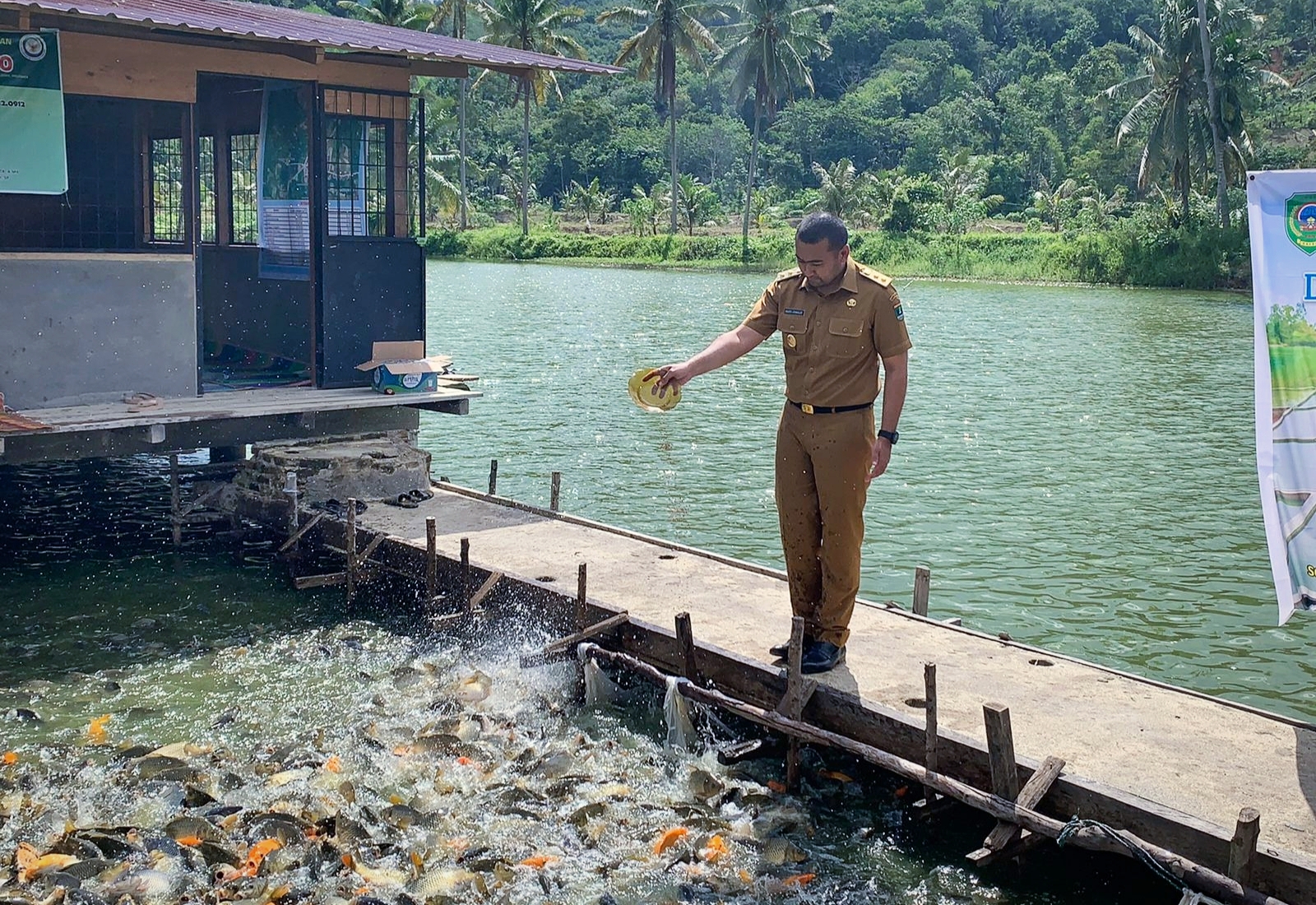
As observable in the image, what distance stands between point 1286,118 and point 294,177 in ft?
194

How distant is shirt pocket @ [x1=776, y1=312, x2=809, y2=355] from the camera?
7.55 meters

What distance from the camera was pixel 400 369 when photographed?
42.9 ft

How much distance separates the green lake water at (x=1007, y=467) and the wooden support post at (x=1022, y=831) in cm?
464

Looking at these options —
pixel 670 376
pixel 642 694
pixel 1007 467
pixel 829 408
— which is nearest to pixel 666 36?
pixel 1007 467

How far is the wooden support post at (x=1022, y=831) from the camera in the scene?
646 centimetres

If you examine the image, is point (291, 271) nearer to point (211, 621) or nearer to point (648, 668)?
point (211, 621)

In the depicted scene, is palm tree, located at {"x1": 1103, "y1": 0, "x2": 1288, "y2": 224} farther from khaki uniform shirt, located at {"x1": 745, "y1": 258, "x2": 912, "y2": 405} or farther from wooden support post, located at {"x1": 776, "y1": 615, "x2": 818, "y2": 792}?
wooden support post, located at {"x1": 776, "y1": 615, "x2": 818, "y2": 792}

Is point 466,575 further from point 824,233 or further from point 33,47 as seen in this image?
point 33,47

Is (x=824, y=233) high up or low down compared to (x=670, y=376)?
up

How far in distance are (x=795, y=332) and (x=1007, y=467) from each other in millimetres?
12129

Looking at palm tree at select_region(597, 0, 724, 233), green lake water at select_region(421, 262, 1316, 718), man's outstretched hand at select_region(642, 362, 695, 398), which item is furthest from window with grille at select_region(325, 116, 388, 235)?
palm tree at select_region(597, 0, 724, 233)

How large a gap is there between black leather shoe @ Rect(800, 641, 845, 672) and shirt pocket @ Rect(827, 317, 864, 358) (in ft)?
5.52

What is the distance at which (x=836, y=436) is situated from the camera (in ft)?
24.6

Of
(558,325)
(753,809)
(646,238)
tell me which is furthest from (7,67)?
(646,238)
